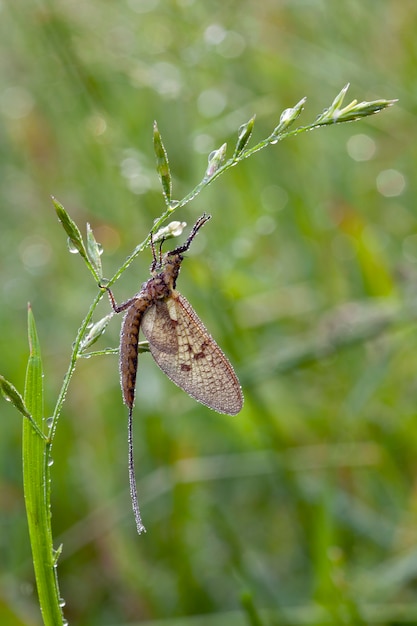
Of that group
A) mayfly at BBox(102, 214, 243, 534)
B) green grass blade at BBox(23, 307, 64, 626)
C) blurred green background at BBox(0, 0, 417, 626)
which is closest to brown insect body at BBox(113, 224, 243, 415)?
mayfly at BBox(102, 214, 243, 534)

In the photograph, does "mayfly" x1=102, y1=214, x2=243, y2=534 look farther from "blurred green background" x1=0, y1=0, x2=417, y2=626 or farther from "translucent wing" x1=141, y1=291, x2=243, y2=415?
"blurred green background" x1=0, y1=0, x2=417, y2=626

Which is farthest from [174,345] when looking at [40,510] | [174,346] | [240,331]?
[240,331]

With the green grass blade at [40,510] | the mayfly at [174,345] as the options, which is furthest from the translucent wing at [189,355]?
the green grass blade at [40,510]

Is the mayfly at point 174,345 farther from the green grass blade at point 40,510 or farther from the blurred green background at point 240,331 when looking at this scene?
the blurred green background at point 240,331

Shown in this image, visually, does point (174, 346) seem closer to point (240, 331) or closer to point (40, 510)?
point (40, 510)

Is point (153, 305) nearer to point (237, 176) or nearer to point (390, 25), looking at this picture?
point (237, 176)

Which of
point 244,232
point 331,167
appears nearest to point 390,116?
point 331,167
